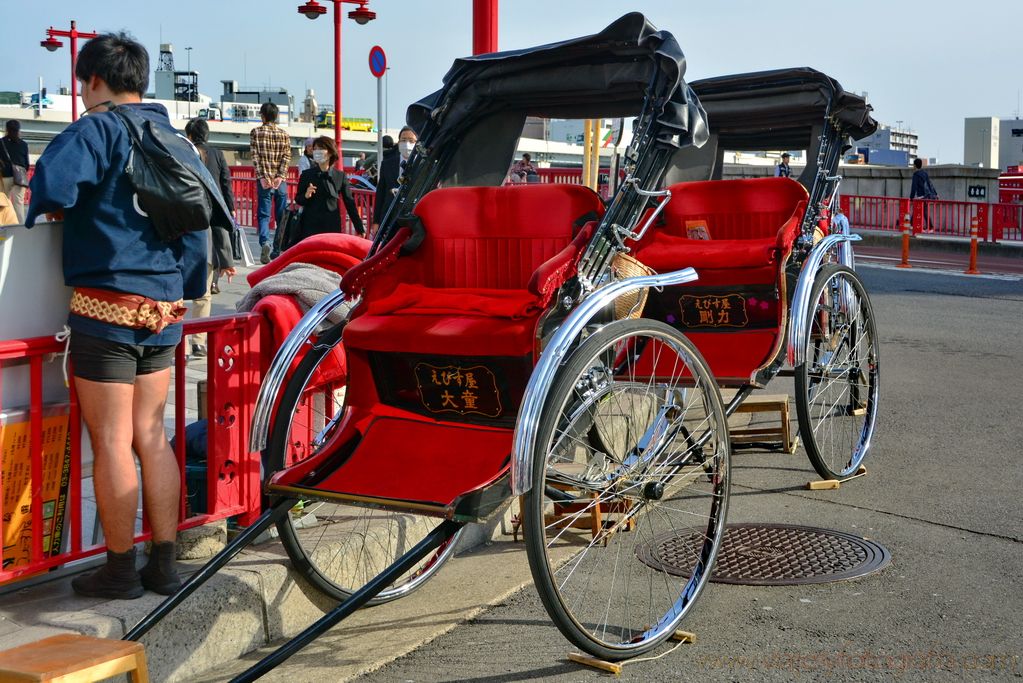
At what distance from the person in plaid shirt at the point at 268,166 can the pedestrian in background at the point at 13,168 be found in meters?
2.80

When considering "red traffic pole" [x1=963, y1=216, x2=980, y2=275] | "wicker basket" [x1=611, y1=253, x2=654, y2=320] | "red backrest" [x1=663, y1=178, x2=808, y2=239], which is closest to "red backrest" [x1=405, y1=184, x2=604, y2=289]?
"wicker basket" [x1=611, y1=253, x2=654, y2=320]

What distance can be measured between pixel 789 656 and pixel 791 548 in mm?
1188

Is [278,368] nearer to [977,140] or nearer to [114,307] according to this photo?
[114,307]

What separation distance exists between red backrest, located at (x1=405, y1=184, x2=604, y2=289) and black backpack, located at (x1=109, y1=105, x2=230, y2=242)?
3.53 ft

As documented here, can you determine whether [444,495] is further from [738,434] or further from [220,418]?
[738,434]

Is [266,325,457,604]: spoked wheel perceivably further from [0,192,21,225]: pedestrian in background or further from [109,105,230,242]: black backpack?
[0,192,21,225]: pedestrian in background

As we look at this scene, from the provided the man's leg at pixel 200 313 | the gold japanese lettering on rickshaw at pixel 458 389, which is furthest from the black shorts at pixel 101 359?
the man's leg at pixel 200 313

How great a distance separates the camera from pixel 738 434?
670 cm

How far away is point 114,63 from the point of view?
3766 millimetres

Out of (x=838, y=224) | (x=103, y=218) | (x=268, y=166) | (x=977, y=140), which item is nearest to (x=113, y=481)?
(x=103, y=218)

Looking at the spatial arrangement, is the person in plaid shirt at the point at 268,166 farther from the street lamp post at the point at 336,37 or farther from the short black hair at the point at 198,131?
the street lamp post at the point at 336,37

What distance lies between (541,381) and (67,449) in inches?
60.8

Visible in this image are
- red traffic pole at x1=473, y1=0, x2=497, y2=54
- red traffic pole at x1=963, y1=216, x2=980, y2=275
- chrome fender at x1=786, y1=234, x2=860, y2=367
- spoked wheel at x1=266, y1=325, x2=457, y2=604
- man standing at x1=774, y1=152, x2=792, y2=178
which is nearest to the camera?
spoked wheel at x1=266, y1=325, x2=457, y2=604

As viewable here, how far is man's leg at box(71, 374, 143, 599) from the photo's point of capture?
12.1 ft
